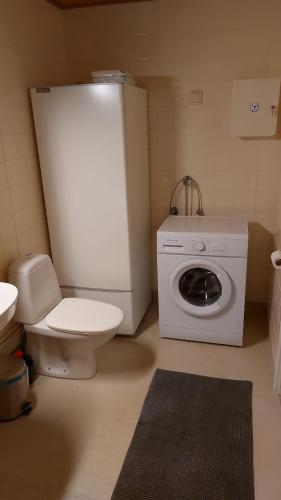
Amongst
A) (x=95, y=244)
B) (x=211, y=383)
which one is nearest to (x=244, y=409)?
(x=211, y=383)

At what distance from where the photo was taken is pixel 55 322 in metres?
2.02

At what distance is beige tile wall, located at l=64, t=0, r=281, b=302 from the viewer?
7.74ft

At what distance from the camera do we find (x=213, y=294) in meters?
2.49

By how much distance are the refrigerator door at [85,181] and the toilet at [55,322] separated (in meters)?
0.30

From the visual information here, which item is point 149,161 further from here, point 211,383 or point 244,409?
point 244,409

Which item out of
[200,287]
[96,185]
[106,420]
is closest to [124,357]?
[106,420]

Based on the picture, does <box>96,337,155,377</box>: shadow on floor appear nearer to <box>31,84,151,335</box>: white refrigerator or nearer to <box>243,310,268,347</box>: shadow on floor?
<box>31,84,151,335</box>: white refrigerator

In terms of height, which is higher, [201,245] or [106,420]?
[201,245]

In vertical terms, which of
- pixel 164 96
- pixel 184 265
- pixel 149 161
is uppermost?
pixel 164 96

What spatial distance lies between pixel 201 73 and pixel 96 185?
3.53 ft

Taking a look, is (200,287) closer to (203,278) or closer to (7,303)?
(203,278)

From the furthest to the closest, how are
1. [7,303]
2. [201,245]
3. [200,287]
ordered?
[200,287] → [201,245] → [7,303]

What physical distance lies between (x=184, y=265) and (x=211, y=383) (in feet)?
2.39

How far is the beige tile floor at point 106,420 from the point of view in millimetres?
1595
